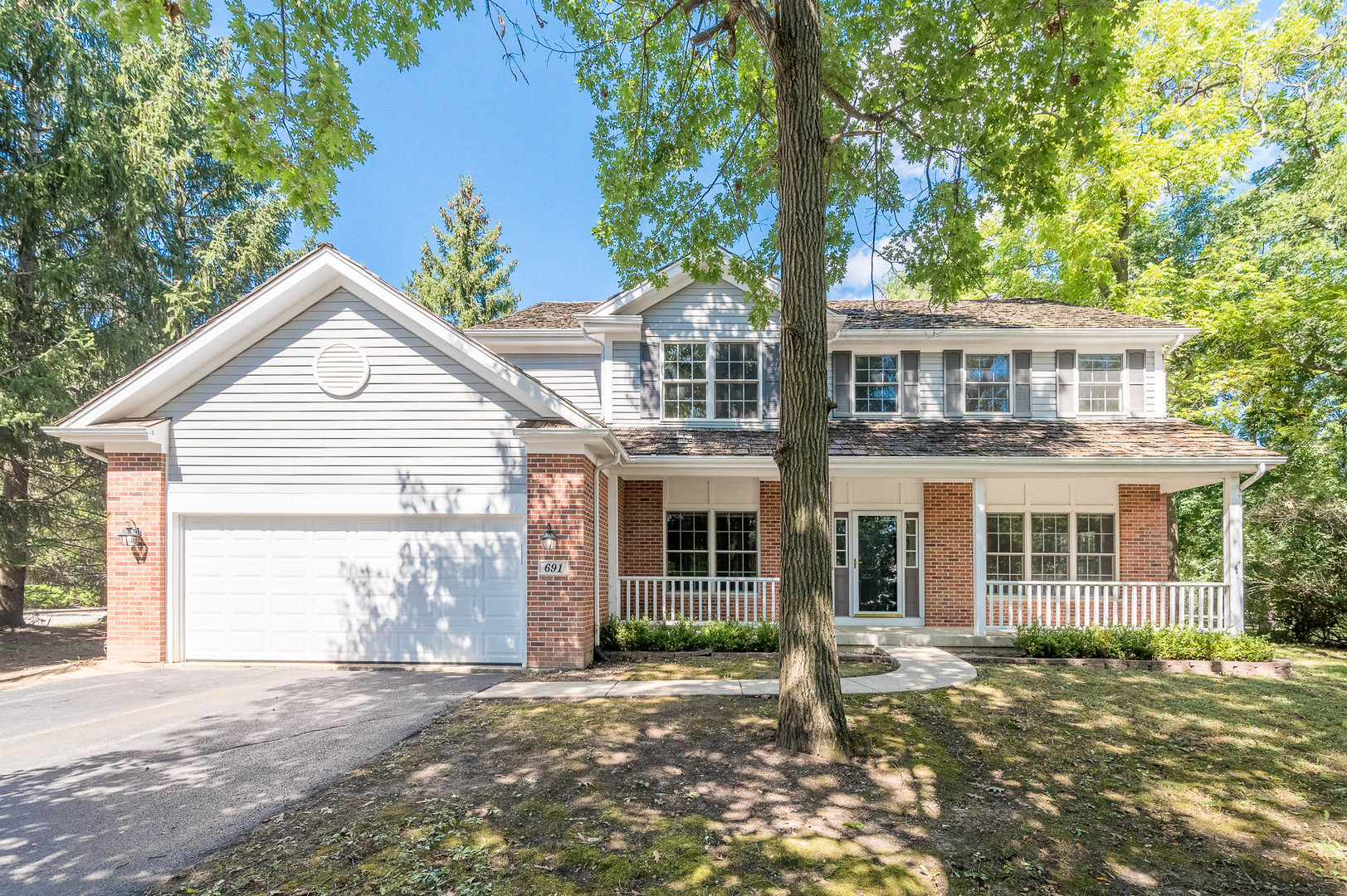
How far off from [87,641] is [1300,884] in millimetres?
17959

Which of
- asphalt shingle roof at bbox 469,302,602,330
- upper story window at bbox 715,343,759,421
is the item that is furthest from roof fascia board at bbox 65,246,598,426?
upper story window at bbox 715,343,759,421

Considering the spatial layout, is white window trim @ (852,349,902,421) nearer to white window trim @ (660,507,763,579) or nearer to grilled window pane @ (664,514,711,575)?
white window trim @ (660,507,763,579)

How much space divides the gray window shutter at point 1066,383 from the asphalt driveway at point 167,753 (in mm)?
12069

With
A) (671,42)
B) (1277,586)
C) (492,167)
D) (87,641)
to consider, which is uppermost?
(492,167)

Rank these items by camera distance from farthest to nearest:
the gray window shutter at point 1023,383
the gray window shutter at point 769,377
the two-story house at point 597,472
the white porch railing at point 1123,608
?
the gray window shutter at point 1023,383 < the gray window shutter at point 769,377 < the white porch railing at point 1123,608 < the two-story house at point 597,472

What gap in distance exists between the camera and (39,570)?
1628 cm

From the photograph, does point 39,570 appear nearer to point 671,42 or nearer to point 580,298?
point 580,298

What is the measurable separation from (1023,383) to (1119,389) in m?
2.02

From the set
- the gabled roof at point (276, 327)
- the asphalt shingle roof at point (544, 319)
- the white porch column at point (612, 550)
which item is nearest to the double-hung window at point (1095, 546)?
the white porch column at point (612, 550)

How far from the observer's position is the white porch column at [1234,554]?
33.2 feet

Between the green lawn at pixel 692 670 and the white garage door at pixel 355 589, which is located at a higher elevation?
the white garage door at pixel 355 589

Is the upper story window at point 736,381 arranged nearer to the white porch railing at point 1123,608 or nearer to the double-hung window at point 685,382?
the double-hung window at point 685,382

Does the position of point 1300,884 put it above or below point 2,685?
above

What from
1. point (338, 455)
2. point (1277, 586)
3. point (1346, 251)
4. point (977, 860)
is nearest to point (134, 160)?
point (338, 455)
